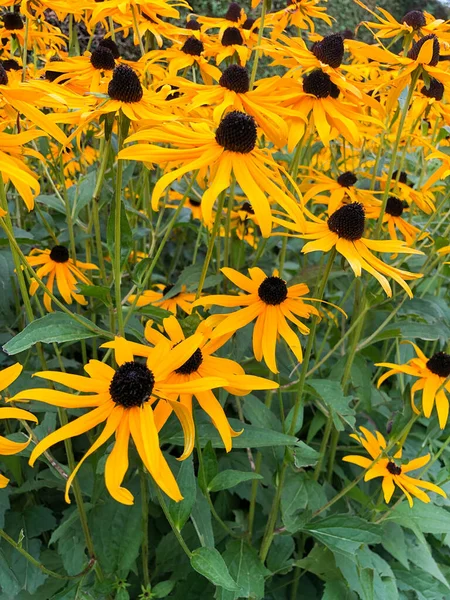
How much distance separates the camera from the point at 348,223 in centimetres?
94

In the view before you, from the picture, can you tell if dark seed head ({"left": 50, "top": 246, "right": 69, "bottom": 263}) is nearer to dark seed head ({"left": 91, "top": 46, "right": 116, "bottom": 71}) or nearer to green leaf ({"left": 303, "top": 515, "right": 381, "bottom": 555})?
dark seed head ({"left": 91, "top": 46, "right": 116, "bottom": 71})

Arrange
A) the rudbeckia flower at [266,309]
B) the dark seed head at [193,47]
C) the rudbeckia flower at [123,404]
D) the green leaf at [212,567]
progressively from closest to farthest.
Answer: the rudbeckia flower at [123,404]
the green leaf at [212,567]
the rudbeckia flower at [266,309]
the dark seed head at [193,47]

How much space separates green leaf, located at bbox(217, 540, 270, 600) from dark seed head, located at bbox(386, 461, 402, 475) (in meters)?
0.36

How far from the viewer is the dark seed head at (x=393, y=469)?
1.18 m

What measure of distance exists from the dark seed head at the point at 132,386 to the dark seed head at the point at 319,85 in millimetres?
692

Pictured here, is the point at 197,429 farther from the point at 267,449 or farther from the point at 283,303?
the point at 267,449

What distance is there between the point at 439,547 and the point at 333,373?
0.67 m

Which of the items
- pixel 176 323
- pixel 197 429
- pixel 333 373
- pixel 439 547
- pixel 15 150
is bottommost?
pixel 439 547

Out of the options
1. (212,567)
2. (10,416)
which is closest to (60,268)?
(10,416)

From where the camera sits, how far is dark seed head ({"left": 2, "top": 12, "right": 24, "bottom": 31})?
1535 mm

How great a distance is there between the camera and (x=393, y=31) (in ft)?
4.41

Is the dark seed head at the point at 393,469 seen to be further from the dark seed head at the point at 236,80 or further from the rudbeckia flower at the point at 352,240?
the dark seed head at the point at 236,80

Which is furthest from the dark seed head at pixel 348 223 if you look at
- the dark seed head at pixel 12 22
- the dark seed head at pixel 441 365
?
the dark seed head at pixel 12 22

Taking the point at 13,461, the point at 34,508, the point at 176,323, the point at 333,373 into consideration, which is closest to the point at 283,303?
the point at 176,323
